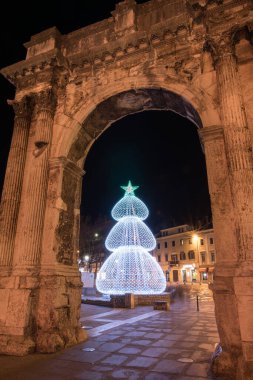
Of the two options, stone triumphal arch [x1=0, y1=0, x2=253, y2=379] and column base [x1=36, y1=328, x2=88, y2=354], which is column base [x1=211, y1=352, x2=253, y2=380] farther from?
column base [x1=36, y1=328, x2=88, y2=354]

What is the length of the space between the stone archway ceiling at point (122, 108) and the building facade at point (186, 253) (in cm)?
3477

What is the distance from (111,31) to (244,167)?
5.09 meters

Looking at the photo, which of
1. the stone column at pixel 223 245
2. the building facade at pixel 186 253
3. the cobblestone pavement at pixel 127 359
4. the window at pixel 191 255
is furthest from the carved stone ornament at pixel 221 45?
the window at pixel 191 255

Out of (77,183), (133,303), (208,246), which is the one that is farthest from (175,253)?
(77,183)

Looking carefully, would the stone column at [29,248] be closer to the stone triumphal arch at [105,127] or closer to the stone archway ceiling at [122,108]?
the stone triumphal arch at [105,127]

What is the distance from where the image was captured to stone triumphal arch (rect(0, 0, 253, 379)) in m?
4.64

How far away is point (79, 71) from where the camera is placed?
7.32m

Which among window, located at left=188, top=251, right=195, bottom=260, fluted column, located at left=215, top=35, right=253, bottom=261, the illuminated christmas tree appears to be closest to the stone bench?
the illuminated christmas tree

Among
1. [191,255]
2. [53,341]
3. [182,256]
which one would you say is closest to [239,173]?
[53,341]

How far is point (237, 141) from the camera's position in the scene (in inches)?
196

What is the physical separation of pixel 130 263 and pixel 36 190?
7452 mm

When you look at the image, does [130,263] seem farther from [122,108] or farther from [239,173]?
[239,173]

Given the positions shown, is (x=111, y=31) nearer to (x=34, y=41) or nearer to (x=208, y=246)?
(x=34, y=41)

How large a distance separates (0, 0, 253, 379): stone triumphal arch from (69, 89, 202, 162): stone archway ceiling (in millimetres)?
40
